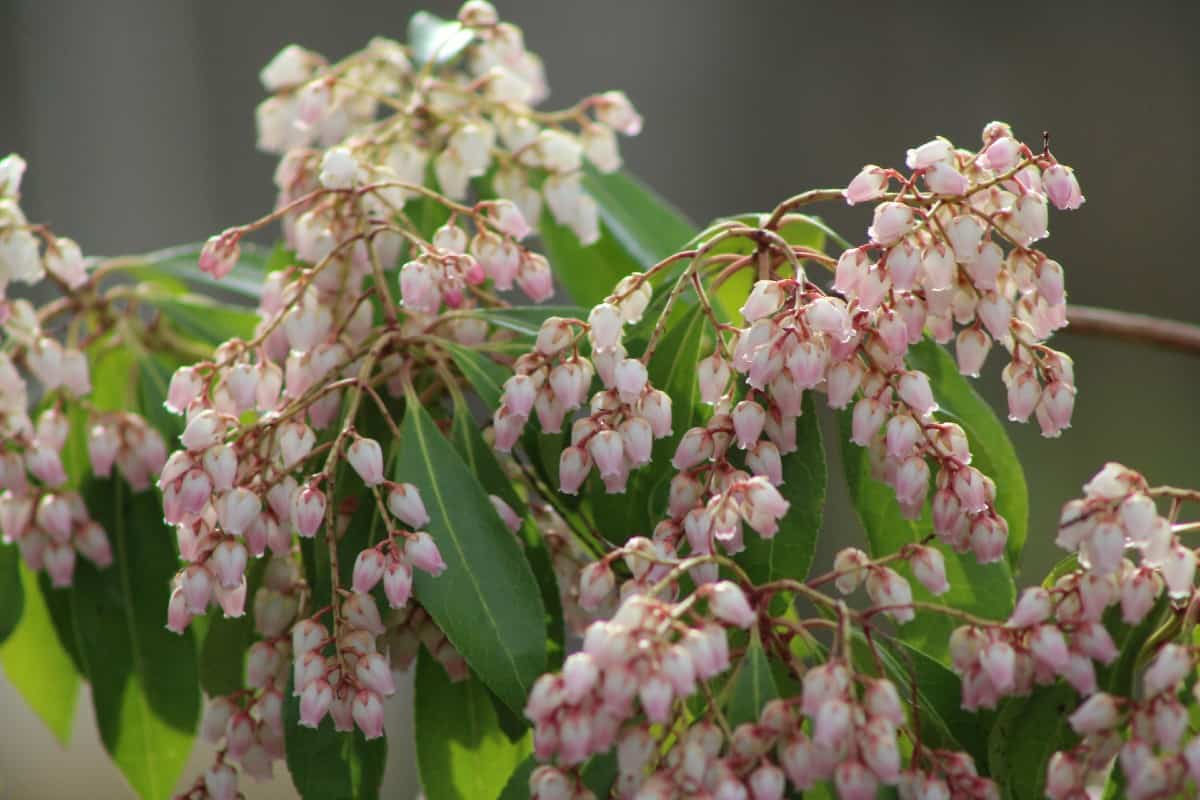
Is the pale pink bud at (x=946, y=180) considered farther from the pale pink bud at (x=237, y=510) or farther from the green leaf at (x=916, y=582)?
the pale pink bud at (x=237, y=510)

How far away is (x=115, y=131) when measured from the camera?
4.71 meters

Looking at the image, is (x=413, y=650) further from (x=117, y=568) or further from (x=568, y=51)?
(x=568, y=51)

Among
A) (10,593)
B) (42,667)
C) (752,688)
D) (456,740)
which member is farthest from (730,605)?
(42,667)

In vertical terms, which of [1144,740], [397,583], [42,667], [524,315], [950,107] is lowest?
[950,107]

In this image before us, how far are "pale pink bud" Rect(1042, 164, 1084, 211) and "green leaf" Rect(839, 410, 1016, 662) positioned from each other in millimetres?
232

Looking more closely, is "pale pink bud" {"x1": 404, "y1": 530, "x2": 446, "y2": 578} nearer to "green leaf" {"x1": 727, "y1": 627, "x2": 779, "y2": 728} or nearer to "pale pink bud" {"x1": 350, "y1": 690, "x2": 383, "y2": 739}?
"pale pink bud" {"x1": 350, "y1": 690, "x2": 383, "y2": 739}

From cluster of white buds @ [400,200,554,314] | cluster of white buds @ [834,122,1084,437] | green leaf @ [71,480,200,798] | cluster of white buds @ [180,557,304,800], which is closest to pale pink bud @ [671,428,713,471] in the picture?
cluster of white buds @ [834,122,1084,437]

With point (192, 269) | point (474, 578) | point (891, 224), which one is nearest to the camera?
point (891, 224)

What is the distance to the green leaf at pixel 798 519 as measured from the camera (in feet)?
3.07

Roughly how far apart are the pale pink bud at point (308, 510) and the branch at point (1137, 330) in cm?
75

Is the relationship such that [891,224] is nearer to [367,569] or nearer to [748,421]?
[748,421]

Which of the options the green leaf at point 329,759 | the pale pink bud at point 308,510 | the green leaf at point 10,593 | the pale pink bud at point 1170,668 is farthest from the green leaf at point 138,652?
the pale pink bud at point 1170,668

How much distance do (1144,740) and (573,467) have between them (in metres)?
0.38

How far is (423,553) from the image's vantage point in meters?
0.94
